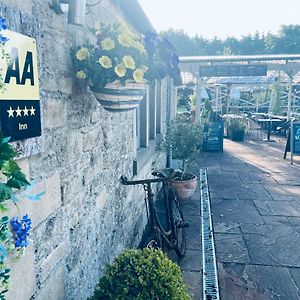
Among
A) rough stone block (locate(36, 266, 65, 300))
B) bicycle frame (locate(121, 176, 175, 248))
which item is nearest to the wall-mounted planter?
bicycle frame (locate(121, 176, 175, 248))

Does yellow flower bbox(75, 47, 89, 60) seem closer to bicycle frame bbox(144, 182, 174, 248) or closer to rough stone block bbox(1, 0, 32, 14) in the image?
rough stone block bbox(1, 0, 32, 14)

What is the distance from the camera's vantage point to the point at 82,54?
6.11 ft

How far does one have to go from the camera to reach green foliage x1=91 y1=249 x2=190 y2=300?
194cm

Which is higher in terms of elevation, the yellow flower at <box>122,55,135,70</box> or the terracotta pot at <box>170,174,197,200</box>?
the yellow flower at <box>122,55,135,70</box>

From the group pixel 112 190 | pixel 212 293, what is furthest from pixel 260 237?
pixel 112 190

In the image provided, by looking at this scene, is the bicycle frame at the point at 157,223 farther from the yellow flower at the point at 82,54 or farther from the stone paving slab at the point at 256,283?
the yellow flower at the point at 82,54

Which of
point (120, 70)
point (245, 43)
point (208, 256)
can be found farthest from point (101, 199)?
point (245, 43)

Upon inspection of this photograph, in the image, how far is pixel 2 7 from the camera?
1220mm

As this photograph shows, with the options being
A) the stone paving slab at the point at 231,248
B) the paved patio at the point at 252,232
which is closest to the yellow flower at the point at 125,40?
the paved patio at the point at 252,232

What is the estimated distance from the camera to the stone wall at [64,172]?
1.49 meters

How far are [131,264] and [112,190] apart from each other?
870 mm

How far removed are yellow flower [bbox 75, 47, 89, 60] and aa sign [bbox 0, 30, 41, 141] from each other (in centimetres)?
46

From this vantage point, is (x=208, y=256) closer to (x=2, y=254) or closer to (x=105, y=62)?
(x=105, y=62)

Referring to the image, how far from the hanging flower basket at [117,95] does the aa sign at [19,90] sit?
0.57 m
